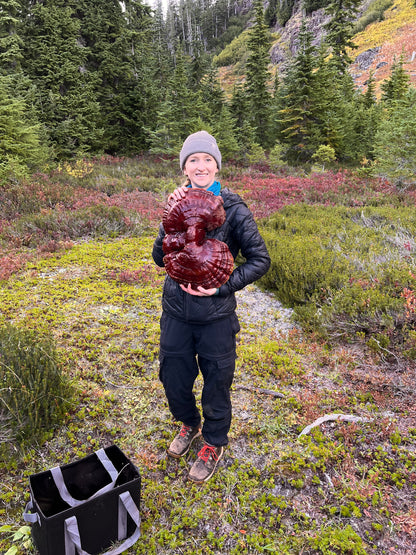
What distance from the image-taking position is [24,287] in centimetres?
554

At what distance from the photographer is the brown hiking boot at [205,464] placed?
2652 millimetres

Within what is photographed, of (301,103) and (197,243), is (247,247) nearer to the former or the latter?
(197,243)

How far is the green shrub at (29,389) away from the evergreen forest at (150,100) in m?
10.3

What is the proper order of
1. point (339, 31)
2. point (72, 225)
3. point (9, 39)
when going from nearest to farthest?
1. point (72, 225)
2. point (9, 39)
3. point (339, 31)

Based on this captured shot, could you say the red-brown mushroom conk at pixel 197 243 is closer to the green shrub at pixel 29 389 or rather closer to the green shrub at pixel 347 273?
the green shrub at pixel 29 389

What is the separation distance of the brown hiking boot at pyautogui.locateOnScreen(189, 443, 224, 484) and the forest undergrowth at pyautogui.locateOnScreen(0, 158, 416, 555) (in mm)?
83

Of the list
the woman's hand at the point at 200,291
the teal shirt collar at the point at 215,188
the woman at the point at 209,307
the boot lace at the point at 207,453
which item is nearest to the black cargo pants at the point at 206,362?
the woman at the point at 209,307

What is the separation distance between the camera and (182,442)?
2910 millimetres

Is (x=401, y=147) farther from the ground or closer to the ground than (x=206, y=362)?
farther from the ground

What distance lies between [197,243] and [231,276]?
0.38 metres

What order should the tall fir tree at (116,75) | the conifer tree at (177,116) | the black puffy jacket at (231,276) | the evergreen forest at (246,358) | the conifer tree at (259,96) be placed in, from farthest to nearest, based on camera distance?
the conifer tree at (259,96) < the tall fir tree at (116,75) < the conifer tree at (177,116) < the evergreen forest at (246,358) < the black puffy jacket at (231,276)

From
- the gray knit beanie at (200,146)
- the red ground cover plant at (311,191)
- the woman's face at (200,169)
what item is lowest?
the red ground cover plant at (311,191)

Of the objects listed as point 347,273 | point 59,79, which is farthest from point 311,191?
point 59,79

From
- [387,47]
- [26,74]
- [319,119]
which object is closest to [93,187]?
[26,74]
